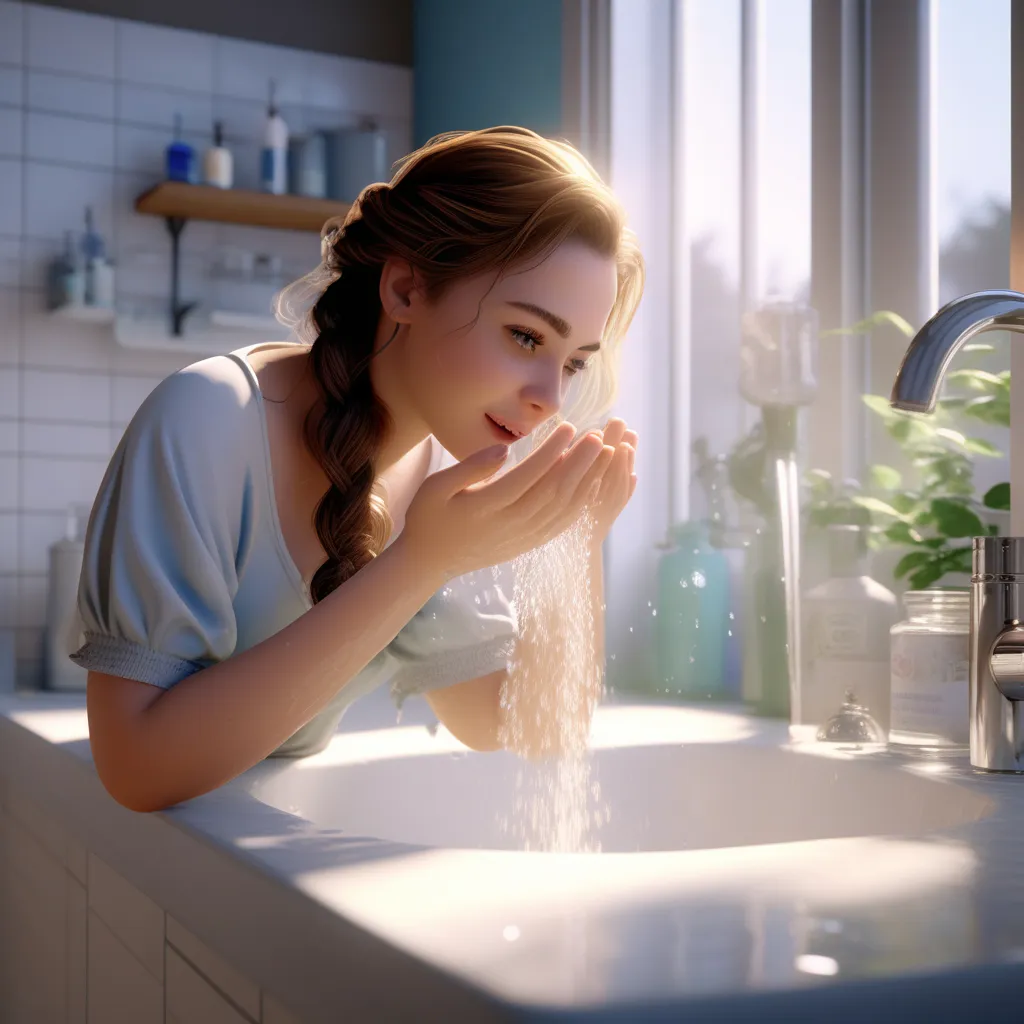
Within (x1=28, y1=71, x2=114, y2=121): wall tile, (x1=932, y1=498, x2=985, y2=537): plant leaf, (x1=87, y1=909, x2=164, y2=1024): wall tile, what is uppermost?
(x1=28, y1=71, x2=114, y2=121): wall tile

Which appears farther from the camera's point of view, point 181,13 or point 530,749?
point 181,13

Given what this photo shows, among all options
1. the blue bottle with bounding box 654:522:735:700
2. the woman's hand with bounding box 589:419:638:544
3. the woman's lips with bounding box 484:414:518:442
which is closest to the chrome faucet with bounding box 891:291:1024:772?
the woman's hand with bounding box 589:419:638:544

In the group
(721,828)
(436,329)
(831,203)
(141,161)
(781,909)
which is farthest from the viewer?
(141,161)

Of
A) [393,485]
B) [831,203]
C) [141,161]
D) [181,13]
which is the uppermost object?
[181,13]

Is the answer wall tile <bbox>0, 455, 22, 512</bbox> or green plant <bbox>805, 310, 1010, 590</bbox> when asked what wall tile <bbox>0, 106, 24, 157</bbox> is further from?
green plant <bbox>805, 310, 1010, 590</bbox>

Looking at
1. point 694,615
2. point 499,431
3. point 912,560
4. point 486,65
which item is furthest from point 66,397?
point 912,560

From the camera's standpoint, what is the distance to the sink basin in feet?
3.56

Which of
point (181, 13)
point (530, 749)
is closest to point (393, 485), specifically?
point (530, 749)

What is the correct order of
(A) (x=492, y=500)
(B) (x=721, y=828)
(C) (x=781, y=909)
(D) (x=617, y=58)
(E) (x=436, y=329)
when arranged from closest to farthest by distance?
(C) (x=781, y=909) < (A) (x=492, y=500) < (E) (x=436, y=329) < (B) (x=721, y=828) < (D) (x=617, y=58)

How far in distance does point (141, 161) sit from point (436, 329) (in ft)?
5.26

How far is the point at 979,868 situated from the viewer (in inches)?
24.4

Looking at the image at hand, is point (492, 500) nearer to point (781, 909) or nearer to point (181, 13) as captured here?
point (781, 909)

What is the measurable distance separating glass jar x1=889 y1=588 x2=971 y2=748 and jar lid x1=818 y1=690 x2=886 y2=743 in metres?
0.06

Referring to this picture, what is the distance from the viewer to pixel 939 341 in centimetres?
83
